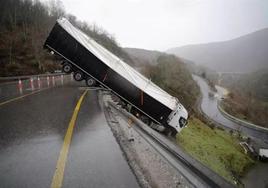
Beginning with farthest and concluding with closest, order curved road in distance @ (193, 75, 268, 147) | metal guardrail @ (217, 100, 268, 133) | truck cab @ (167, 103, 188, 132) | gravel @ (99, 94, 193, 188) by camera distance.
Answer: metal guardrail @ (217, 100, 268, 133)
curved road in distance @ (193, 75, 268, 147)
truck cab @ (167, 103, 188, 132)
gravel @ (99, 94, 193, 188)

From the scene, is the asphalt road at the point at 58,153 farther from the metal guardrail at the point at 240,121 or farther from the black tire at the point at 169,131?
the metal guardrail at the point at 240,121

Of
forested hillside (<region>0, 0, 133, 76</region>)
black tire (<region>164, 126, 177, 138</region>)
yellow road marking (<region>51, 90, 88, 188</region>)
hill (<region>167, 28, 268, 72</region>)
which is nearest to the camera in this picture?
yellow road marking (<region>51, 90, 88, 188</region>)

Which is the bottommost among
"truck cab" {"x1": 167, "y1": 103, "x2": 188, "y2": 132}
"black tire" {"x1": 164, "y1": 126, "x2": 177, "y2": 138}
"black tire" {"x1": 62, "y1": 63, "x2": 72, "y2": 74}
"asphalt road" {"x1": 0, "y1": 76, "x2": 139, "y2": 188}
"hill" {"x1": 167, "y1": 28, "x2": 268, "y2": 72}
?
"black tire" {"x1": 164, "y1": 126, "x2": 177, "y2": 138}

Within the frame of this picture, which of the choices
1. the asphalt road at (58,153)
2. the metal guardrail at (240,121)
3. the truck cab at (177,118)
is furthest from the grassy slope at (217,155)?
the metal guardrail at (240,121)

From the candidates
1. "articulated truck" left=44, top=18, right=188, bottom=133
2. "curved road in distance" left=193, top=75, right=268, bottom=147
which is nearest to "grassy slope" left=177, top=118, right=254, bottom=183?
"articulated truck" left=44, top=18, right=188, bottom=133

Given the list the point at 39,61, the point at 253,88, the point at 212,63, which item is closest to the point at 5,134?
the point at 39,61

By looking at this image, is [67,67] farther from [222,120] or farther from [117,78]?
[222,120]

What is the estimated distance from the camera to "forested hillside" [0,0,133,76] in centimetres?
3302

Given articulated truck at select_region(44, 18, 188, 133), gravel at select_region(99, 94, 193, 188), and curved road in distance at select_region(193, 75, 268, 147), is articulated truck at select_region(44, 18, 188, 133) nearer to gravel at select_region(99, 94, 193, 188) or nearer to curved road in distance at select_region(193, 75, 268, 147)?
gravel at select_region(99, 94, 193, 188)

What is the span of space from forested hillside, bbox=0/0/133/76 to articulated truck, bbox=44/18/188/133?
73.0 feet

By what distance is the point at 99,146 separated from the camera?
5066 mm

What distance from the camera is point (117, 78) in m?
11.1

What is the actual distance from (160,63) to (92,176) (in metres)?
37.1

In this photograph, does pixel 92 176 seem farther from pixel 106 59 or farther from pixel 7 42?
pixel 7 42
